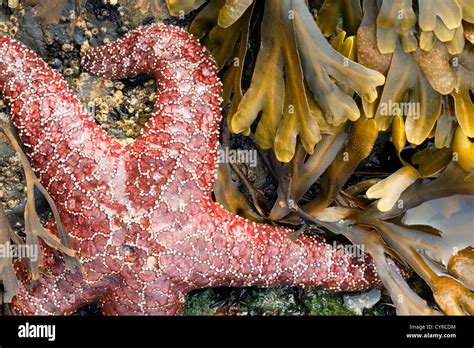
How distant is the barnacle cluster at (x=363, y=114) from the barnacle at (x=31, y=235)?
1008 mm

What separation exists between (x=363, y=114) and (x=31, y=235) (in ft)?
6.30

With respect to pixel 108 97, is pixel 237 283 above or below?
below

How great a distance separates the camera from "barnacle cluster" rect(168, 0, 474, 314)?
3.39 metres

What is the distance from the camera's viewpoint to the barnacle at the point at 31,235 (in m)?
3.32

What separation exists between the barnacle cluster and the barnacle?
1008mm

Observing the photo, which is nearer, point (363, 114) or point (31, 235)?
point (31, 235)

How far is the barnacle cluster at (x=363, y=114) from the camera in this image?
11.1ft

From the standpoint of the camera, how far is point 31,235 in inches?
131

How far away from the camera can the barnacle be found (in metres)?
3.32

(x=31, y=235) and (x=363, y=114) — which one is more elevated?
(x=363, y=114)
